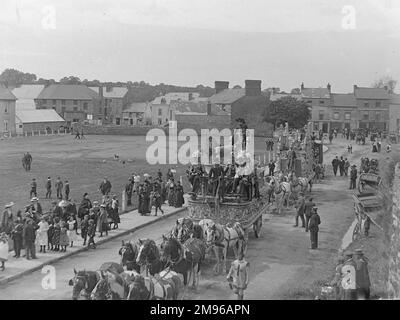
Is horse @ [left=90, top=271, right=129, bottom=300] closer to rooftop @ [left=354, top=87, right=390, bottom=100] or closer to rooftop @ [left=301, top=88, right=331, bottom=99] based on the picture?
rooftop @ [left=354, top=87, right=390, bottom=100]

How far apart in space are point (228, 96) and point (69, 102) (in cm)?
2794

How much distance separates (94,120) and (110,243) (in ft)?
252

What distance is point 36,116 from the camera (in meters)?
77.9

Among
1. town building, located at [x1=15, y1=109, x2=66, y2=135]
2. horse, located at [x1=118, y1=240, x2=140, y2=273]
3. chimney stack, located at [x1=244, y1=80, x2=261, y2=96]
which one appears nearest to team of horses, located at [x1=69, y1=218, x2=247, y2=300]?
horse, located at [x1=118, y1=240, x2=140, y2=273]

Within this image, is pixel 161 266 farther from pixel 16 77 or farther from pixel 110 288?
pixel 16 77

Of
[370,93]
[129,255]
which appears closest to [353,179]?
[129,255]

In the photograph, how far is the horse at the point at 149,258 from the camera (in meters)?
13.2

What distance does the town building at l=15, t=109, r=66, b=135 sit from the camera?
73.8 meters

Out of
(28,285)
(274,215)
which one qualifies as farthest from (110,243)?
(274,215)

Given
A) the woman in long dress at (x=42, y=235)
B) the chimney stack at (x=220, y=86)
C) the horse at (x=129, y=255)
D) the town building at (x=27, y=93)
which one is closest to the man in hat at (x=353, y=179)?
the woman in long dress at (x=42, y=235)

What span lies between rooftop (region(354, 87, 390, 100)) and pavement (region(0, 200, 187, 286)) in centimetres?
6567

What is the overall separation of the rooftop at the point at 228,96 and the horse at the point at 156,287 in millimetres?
69131

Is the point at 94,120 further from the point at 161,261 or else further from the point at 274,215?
the point at 161,261
